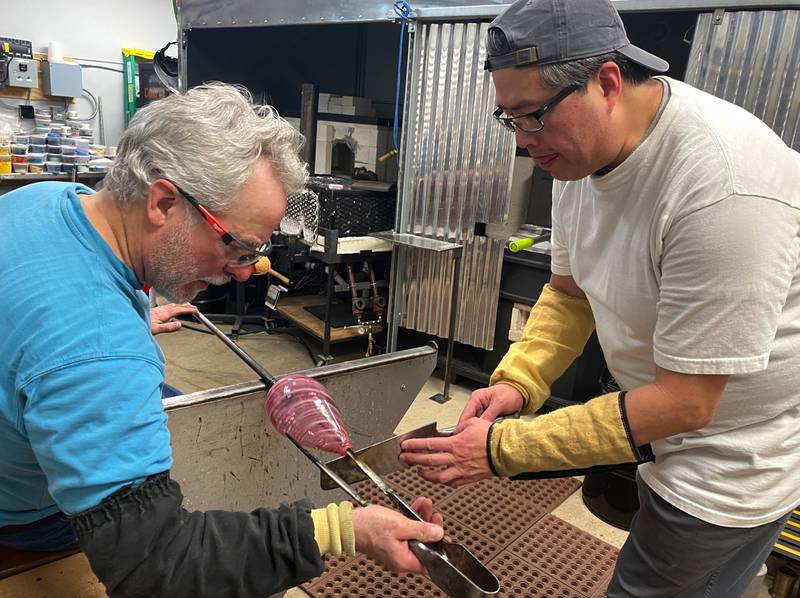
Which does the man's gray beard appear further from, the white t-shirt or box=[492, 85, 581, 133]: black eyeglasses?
the white t-shirt

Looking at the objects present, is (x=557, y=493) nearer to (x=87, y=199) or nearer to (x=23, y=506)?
(x=23, y=506)

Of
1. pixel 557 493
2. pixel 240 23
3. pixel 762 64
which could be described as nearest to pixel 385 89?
pixel 240 23

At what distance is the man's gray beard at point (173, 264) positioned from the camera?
0.88 m

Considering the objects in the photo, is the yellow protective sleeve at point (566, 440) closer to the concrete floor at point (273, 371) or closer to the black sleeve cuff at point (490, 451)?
the black sleeve cuff at point (490, 451)

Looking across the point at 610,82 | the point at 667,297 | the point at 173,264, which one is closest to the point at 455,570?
the point at 667,297

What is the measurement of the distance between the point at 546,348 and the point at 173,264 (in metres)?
0.79

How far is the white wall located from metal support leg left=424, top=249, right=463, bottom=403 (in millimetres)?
4402

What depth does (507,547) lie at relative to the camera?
72.7 inches

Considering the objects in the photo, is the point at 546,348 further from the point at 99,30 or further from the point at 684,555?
the point at 99,30

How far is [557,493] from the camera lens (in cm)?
219

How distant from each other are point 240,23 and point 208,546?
11.0ft

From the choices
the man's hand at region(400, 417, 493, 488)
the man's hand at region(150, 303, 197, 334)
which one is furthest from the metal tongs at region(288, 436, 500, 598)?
the man's hand at region(150, 303, 197, 334)

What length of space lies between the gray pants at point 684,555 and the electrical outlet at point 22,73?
5507 millimetres

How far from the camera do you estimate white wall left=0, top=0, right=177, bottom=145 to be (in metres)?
5.11
